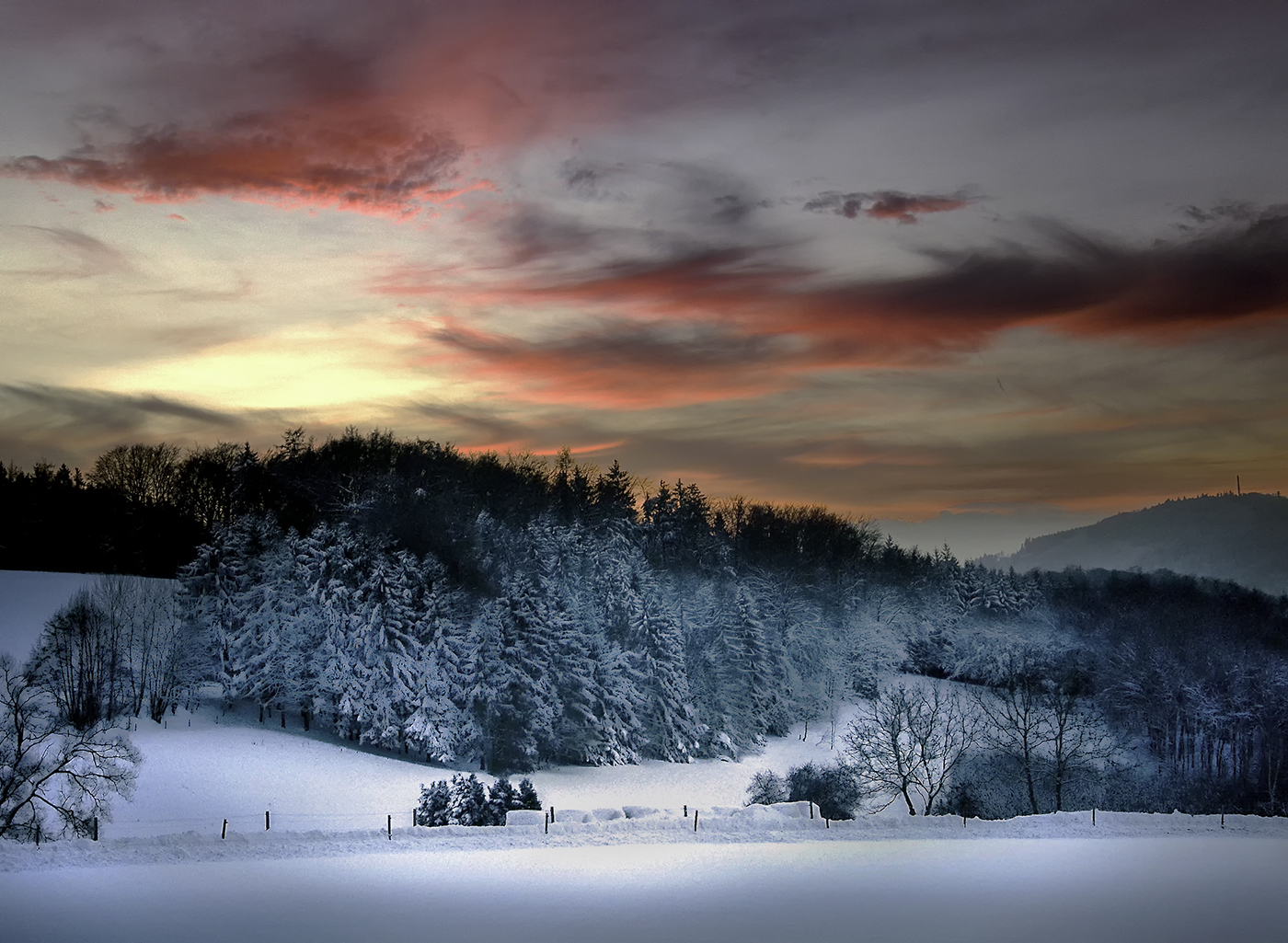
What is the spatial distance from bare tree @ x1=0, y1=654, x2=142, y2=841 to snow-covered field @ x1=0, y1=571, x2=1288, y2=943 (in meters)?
1.67

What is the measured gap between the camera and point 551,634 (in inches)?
2699

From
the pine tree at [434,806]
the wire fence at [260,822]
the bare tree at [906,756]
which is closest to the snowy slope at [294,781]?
the wire fence at [260,822]

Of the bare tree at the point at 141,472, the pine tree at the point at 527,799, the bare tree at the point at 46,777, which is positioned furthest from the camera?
the bare tree at the point at 141,472

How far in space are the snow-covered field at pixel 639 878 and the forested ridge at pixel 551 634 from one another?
11.4m

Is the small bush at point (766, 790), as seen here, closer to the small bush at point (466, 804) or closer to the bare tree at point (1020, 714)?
the bare tree at point (1020, 714)

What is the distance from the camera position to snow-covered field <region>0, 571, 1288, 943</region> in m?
28.6

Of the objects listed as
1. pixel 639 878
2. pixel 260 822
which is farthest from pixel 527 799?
pixel 639 878

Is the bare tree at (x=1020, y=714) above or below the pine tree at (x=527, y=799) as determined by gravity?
above

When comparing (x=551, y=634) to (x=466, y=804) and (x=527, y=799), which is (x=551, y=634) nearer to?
(x=527, y=799)

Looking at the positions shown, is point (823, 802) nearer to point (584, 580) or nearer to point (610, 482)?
point (584, 580)

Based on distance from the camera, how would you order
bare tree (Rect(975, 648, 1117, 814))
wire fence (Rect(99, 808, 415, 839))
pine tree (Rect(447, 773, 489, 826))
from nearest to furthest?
pine tree (Rect(447, 773, 489, 826))
wire fence (Rect(99, 808, 415, 839))
bare tree (Rect(975, 648, 1117, 814))

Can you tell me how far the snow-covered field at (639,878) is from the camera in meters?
28.6

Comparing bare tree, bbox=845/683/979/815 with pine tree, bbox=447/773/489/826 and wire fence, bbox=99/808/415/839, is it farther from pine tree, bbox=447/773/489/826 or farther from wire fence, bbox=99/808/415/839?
wire fence, bbox=99/808/415/839

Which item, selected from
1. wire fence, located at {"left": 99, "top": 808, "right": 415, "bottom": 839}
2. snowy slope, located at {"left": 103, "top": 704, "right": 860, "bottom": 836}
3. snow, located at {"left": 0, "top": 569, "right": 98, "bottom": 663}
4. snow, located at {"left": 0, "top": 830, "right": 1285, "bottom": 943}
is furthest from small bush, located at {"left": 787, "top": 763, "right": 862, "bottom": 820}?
snow, located at {"left": 0, "top": 569, "right": 98, "bottom": 663}
